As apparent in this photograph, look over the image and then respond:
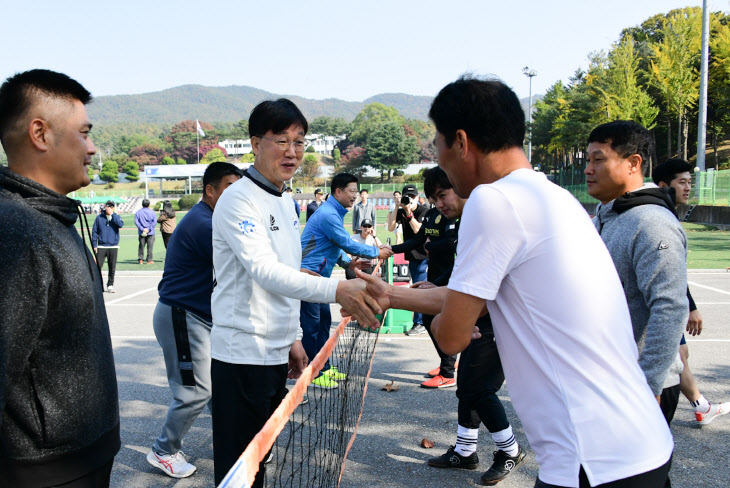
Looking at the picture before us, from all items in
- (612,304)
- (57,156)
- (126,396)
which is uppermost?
(57,156)

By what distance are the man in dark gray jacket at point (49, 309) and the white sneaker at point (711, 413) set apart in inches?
191

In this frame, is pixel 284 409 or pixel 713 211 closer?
pixel 284 409

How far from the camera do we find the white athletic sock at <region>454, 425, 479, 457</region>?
4203mm

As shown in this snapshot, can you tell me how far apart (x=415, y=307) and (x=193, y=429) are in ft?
11.3

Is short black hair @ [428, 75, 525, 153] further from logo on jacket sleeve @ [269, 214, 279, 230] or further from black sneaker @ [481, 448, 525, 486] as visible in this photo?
black sneaker @ [481, 448, 525, 486]

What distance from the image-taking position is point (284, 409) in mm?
2242

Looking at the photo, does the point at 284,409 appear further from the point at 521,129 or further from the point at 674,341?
the point at 674,341

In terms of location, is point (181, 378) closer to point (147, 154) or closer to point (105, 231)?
point (105, 231)

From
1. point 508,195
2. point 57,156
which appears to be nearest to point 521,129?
point 508,195

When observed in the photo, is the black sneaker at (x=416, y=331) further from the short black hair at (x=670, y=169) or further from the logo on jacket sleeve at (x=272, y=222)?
the logo on jacket sleeve at (x=272, y=222)

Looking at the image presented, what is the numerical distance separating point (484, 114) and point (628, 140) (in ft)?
5.51

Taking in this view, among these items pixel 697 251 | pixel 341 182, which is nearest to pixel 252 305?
pixel 341 182

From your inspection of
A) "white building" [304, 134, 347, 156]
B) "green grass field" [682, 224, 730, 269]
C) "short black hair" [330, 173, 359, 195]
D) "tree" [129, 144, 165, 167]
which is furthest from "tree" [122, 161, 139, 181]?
"short black hair" [330, 173, 359, 195]

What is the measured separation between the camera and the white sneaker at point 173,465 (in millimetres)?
4141
